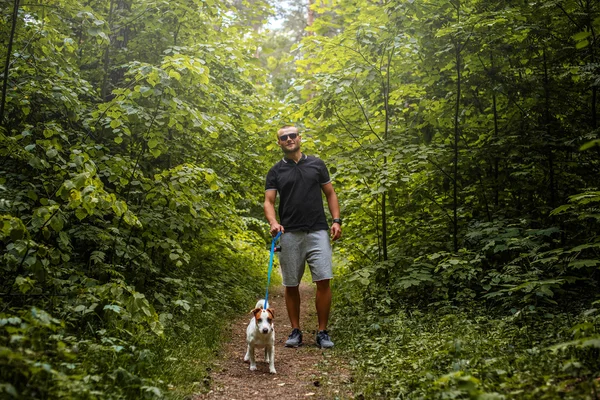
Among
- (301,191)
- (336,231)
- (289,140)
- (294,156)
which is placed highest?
(289,140)

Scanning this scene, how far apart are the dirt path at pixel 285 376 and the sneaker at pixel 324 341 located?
81 mm

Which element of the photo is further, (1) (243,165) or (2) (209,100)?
(1) (243,165)

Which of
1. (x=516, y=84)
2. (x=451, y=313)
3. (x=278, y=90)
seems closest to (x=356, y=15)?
(x=516, y=84)

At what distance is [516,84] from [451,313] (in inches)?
129

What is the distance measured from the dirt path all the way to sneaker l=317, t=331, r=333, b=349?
81 mm

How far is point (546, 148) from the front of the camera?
222 inches

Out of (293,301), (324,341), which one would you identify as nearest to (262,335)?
(293,301)

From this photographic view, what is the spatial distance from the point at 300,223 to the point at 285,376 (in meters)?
1.72

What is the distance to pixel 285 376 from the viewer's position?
441cm

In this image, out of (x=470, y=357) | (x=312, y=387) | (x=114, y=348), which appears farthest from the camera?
(x=312, y=387)

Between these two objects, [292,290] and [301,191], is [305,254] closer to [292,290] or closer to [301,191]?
[292,290]

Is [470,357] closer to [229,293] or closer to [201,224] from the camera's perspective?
[201,224]

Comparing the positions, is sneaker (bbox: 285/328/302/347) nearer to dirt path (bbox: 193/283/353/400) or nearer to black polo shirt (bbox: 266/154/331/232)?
dirt path (bbox: 193/283/353/400)

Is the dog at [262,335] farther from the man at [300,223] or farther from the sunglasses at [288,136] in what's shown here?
the sunglasses at [288,136]
